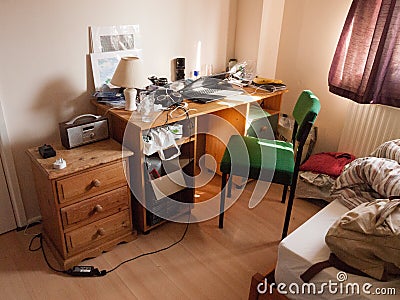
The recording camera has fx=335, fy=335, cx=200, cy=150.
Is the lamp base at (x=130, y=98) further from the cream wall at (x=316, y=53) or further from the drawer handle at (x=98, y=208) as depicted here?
the cream wall at (x=316, y=53)

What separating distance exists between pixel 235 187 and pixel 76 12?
65.2 inches

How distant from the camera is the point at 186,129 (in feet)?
6.98

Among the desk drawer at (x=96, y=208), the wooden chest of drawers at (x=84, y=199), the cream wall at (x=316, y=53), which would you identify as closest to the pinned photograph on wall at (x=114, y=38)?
the wooden chest of drawers at (x=84, y=199)

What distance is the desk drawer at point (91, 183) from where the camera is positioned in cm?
170

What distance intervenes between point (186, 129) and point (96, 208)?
0.72 m

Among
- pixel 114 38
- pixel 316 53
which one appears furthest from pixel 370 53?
pixel 114 38

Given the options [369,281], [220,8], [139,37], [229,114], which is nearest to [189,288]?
[369,281]

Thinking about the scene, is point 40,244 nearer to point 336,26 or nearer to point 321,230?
point 321,230

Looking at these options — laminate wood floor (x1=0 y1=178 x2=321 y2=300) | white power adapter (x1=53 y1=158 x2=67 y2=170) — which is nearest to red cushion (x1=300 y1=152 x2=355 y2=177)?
laminate wood floor (x1=0 y1=178 x2=321 y2=300)

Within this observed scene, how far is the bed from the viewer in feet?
4.24

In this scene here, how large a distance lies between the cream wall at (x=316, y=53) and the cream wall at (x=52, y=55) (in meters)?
0.93

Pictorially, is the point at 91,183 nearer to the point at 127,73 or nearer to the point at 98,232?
the point at 98,232

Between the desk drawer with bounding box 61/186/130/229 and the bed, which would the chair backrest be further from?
the desk drawer with bounding box 61/186/130/229

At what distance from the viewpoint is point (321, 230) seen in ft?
5.16
